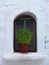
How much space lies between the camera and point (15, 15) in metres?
7.69

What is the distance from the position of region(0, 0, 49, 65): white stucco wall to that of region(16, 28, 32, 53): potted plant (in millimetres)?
213

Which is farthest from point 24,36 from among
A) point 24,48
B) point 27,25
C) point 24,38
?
point 27,25

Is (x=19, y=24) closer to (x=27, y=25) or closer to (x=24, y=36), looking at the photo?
(x=27, y=25)

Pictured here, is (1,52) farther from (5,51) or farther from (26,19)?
(26,19)

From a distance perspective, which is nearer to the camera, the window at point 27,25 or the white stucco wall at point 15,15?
the white stucco wall at point 15,15

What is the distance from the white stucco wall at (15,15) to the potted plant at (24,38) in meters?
0.21

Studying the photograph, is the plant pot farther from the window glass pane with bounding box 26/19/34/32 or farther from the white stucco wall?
the window glass pane with bounding box 26/19/34/32

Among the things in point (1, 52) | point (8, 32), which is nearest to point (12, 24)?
point (8, 32)

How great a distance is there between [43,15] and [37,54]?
34.3 inches

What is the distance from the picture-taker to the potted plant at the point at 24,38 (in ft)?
24.7

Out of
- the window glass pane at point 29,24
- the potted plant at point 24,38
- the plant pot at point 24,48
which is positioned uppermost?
the window glass pane at point 29,24

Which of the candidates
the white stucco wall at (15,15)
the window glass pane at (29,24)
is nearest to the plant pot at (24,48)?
the white stucco wall at (15,15)

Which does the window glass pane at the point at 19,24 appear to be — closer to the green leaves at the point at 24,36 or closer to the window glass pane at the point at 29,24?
the window glass pane at the point at 29,24

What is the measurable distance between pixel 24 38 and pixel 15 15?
57 centimetres
